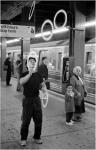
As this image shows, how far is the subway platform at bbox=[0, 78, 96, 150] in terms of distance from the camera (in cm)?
461

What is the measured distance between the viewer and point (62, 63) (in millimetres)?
10750

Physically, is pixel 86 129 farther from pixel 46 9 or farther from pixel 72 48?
pixel 46 9

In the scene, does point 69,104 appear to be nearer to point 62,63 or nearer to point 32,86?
point 32,86

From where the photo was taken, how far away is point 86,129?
18.3ft

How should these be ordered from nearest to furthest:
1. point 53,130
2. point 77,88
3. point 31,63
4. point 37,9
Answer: point 31,63 → point 53,130 → point 77,88 → point 37,9

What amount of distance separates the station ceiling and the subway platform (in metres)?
2.91

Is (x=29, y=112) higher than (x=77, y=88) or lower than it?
lower

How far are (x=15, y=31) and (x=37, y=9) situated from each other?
9335 millimetres

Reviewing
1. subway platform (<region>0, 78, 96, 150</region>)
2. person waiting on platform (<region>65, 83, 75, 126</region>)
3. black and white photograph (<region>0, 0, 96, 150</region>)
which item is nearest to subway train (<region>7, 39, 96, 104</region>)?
black and white photograph (<region>0, 0, 96, 150</region>)

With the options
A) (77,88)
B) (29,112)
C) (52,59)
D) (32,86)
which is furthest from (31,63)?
(52,59)

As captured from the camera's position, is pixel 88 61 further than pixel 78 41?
Yes

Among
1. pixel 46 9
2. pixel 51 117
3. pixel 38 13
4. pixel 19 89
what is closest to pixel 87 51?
pixel 19 89

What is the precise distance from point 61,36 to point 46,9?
3525mm

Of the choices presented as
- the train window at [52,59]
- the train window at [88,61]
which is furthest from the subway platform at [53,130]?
the train window at [52,59]
